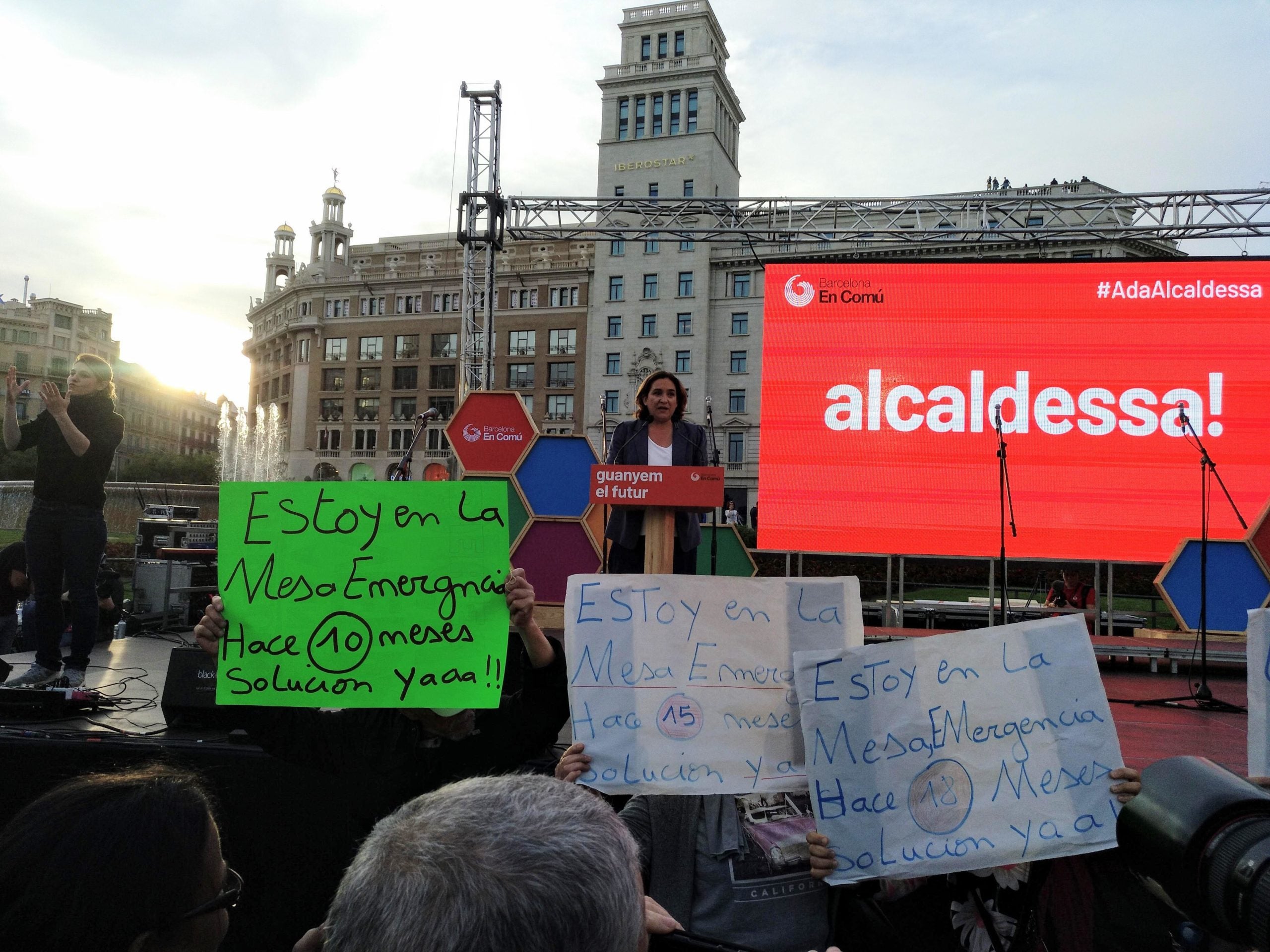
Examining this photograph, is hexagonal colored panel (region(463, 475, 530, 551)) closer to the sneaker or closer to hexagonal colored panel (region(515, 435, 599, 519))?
hexagonal colored panel (region(515, 435, 599, 519))

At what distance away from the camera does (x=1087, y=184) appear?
35.8 meters

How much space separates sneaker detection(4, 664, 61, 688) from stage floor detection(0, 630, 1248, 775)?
27 cm

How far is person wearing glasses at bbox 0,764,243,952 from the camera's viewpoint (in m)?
1.07

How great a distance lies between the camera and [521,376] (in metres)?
53.3

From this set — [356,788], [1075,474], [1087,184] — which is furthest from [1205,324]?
[1087,184]

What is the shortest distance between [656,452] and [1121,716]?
358 cm

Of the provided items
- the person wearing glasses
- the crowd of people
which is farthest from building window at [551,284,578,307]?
the person wearing glasses

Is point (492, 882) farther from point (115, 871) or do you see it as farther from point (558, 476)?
point (558, 476)

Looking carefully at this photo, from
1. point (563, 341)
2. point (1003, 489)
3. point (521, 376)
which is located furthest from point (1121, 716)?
point (521, 376)

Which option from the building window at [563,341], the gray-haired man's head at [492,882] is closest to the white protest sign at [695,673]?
the gray-haired man's head at [492,882]

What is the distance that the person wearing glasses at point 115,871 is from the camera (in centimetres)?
107

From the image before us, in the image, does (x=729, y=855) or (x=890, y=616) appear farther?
(x=890, y=616)

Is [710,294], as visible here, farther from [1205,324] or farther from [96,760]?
[96,760]

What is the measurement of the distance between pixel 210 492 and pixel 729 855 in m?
30.1
